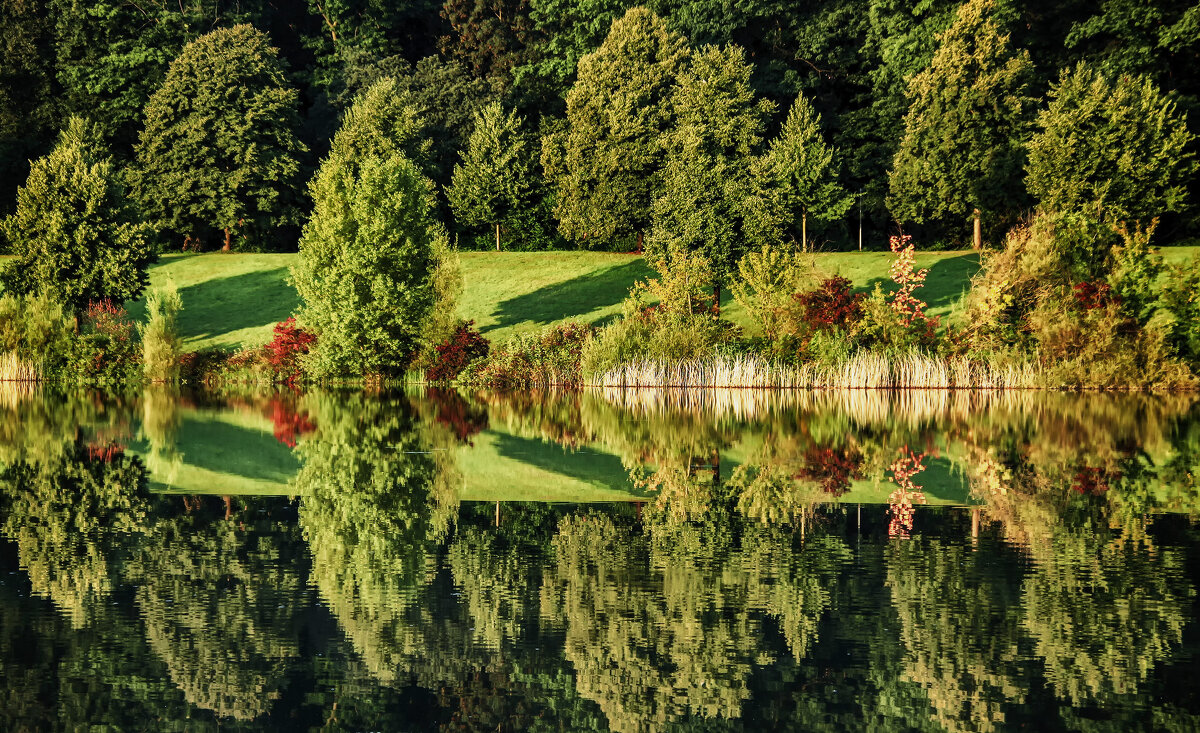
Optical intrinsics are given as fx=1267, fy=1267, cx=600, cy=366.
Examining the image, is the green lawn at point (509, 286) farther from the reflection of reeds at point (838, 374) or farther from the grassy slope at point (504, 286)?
the reflection of reeds at point (838, 374)

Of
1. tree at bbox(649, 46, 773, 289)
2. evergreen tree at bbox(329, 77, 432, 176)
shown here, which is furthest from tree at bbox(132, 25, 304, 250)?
tree at bbox(649, 46, 773, 289)

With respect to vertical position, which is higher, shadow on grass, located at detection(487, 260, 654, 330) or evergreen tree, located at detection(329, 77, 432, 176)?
evergreen tree, located at detection(329, 77, 432, 176)

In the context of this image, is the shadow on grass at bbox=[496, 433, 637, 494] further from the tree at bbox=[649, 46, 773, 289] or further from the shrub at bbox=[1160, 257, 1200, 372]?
the tree at bbox=[649, 46, 773, 289]

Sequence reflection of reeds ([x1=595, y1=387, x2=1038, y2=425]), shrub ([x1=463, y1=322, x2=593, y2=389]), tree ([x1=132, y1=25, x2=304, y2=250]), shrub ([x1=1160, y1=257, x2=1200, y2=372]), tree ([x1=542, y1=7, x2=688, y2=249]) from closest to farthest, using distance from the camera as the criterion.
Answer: reflection of reeds ([x1=595, y1=387, x2=1038, y2=425]), shrub ([x1=1160, y1=257, x2=1200, y2=372]), shrub ([x1=463, y1=322, x2=593, y2=389]), tree ([x1=542, y1=7, x2=688, y2=249]), tree ([x1=132, y1=25, x2=304, y2=250])

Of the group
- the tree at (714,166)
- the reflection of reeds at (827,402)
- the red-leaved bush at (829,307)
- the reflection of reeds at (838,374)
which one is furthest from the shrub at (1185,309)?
the tree at (714,166)

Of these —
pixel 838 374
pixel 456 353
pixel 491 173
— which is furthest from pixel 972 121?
pixel 456 353

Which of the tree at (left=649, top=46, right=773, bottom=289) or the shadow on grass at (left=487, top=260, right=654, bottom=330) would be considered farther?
the shadow on grass at (left=487, top=260, right=654, bottom=330)

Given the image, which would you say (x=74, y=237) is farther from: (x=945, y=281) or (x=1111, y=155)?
(x=1111, y=155)
